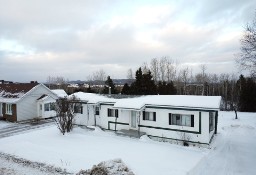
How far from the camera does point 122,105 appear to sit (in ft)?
69.7

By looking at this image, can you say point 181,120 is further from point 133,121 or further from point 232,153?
point 133,121

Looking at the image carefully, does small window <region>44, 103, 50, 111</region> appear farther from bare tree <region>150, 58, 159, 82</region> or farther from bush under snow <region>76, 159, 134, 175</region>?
bare tree <region>150, 58, 159, 82</region>

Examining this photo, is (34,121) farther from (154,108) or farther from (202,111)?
(202,111)

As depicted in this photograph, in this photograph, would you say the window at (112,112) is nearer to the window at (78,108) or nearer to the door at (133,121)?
the door at (133,121)

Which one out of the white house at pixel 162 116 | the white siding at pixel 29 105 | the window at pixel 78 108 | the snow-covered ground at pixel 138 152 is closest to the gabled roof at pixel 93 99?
the white house at pixel 162 116

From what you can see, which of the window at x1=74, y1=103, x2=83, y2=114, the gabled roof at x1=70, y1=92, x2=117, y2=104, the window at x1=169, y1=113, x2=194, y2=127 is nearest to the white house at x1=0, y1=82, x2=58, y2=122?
the window at x1=74, y1=103, x2=83, y2=114

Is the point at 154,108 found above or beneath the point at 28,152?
above

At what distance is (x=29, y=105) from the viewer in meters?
31.7

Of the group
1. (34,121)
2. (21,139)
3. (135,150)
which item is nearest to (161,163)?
(135,150)

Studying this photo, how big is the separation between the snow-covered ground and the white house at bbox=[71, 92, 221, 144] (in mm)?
976

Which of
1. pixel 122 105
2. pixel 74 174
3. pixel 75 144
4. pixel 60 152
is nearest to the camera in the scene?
pixel 74 174

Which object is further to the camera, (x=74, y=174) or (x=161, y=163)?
(x=161, y=163)

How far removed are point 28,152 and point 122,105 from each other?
8577 millimetres

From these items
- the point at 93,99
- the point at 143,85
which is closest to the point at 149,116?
the point at 93,99
